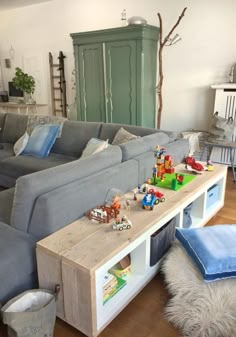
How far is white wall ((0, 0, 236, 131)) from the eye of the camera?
3.77 metres

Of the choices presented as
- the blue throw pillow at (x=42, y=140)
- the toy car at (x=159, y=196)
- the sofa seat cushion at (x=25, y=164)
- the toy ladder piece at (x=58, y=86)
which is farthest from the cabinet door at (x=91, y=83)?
the toy car at (x=159, y=196)

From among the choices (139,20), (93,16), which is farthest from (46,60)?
(139,20)

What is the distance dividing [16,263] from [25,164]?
165 centimetres

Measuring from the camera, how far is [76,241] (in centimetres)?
148

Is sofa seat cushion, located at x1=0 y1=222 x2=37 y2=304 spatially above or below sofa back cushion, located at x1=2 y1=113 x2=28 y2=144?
below

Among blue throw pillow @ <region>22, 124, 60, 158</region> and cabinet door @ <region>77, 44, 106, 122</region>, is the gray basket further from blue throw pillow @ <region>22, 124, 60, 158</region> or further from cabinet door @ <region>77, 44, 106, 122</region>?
cabinet door @ <region>77, 44, 106, 122</region>

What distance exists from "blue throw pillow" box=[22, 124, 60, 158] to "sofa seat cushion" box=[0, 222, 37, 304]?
176 centimetres

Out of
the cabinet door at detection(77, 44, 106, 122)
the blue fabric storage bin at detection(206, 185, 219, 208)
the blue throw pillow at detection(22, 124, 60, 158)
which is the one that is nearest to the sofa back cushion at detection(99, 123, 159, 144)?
the blue throw pillow at detection(22, 124, 60, 158)

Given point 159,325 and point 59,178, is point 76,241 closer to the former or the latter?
point 59,178

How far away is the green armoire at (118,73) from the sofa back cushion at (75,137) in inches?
40.8

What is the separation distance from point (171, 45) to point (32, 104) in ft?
9.56

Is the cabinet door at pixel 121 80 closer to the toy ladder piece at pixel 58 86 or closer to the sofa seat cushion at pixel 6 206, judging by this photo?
the toy ladder piece at pixel 58 86

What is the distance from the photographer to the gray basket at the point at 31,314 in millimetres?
1242

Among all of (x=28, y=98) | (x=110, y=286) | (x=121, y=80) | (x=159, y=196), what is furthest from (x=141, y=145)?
(x=28, y=98)
